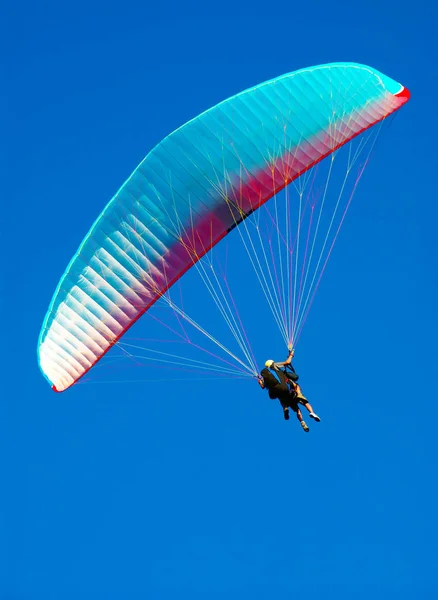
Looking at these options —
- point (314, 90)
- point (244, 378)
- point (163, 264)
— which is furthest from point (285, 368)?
point (314, 90)

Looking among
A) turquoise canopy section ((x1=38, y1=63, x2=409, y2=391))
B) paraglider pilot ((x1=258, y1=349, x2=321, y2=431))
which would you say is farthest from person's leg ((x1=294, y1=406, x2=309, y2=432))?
turquoise canopy section ((x1=38, y1=63, x2=409, y2=391))

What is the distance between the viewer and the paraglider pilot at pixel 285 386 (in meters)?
18.0

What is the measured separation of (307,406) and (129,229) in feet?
12.7

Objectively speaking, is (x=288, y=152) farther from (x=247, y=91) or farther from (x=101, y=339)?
(x=101, y=339)

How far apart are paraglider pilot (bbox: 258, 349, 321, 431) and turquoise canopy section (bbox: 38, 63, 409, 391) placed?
2.55 meters

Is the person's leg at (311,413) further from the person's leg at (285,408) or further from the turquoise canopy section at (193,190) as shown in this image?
the turquoise canopy section at (193,190)

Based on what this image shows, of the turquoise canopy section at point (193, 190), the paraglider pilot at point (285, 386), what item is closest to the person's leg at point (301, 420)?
the paraglider pilot at point (285, 386)

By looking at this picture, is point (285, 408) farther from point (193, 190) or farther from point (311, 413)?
point (193, 190)

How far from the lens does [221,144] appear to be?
62.2 ft

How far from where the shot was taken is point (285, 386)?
18000mm

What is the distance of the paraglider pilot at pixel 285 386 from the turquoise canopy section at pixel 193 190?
2.55m

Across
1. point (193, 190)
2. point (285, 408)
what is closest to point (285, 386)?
point (285, 408)

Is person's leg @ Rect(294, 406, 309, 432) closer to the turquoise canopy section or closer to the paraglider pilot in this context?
the paraglider pilot

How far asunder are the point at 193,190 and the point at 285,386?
338cm
